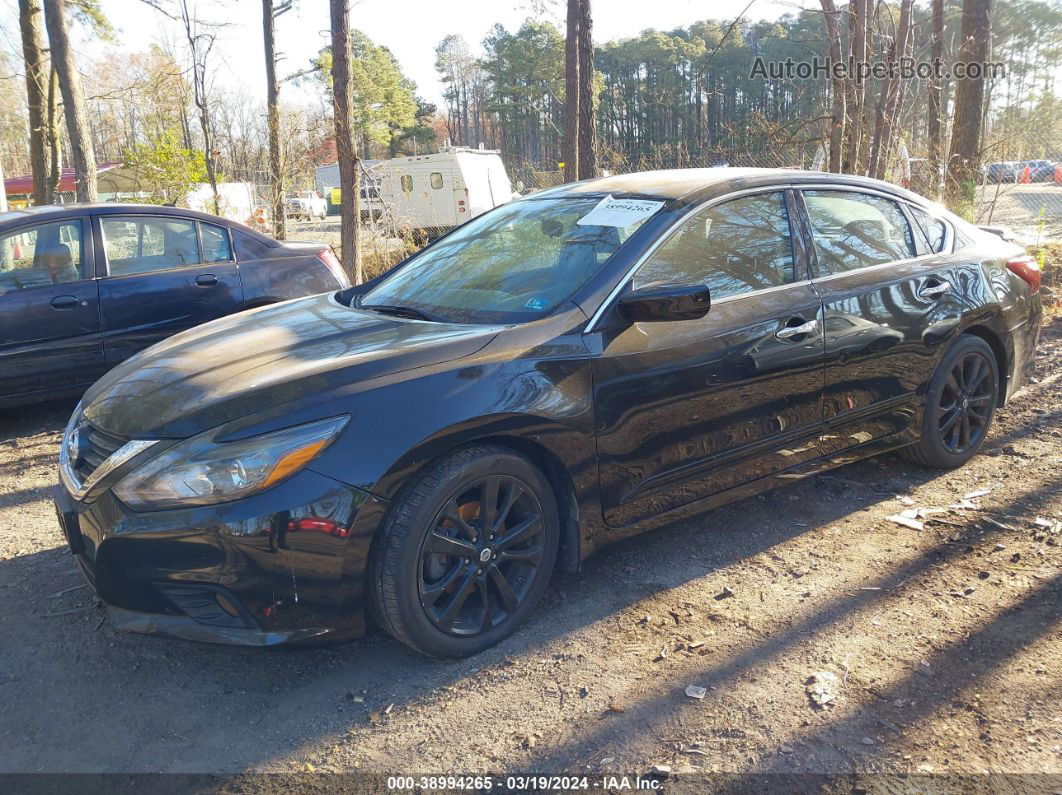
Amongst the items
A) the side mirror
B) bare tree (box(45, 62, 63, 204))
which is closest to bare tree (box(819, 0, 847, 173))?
the side mirror

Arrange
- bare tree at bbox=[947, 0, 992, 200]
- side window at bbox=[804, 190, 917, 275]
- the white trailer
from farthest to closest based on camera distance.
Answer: the white trailer < bare tree at bbox=[947, 0, 992, 200] < side window at bbox=[804, 190, 917, 275]

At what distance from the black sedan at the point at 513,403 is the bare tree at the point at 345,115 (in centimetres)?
666

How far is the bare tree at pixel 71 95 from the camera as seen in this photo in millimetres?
11359

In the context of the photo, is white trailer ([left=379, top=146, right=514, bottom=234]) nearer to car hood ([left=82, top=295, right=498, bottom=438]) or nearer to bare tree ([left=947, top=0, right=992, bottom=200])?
bare tree ([left=947, top=0, right=992, bottom=200])

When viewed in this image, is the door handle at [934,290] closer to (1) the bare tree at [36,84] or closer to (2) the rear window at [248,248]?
(2) the rear window at [248,248]

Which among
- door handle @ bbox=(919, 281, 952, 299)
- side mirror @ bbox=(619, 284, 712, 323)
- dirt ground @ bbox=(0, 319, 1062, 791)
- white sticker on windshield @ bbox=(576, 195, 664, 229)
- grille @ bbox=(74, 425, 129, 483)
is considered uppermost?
white sticker on windshield @ bbox=(576, 195, 664, 229)

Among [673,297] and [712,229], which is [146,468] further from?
[712,229]

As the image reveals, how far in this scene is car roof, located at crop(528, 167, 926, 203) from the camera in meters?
3.69

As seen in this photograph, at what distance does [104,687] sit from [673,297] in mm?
2451

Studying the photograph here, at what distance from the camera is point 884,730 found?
2.54 metres

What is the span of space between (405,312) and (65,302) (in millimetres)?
3470

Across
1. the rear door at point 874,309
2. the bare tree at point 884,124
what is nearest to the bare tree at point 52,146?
the bare tree at point 884,124

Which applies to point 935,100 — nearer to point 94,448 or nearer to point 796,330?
point 796,330

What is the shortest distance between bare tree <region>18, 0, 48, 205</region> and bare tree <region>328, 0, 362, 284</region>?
635cm
